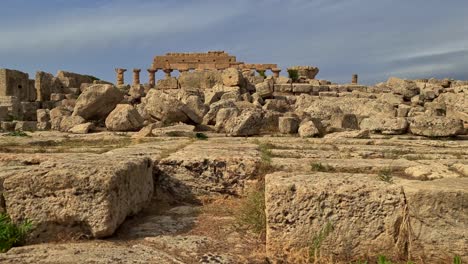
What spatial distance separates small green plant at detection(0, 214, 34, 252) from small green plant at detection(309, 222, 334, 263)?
1870 millimetres

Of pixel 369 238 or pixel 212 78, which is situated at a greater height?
pixel 212 78

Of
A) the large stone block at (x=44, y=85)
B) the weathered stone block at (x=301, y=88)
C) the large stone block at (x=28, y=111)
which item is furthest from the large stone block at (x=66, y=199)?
the large stone block at (x=44, y=85)

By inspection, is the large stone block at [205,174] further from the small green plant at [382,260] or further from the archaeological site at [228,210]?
the small green plant at [382,260]

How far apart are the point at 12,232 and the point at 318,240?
2001 millimetres

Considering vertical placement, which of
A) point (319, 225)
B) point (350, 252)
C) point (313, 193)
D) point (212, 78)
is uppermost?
point (212, 78)

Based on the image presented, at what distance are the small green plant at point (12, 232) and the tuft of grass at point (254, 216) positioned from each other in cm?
148

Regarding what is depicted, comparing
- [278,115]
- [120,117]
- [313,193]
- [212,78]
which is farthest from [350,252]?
[212,78]

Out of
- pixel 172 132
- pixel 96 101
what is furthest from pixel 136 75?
pixel 172 132

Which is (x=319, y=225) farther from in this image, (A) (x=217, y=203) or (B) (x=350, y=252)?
(A) (x=217, y=203)

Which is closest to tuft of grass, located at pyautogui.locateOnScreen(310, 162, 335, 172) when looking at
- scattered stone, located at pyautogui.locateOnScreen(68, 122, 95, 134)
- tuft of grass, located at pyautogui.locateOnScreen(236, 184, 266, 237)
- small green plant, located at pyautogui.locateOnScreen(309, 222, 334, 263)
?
tuft of grass, located at pyautogui.locateOnScreen(236, 184, 266, 237)

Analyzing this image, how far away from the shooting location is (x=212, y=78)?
20609 mm

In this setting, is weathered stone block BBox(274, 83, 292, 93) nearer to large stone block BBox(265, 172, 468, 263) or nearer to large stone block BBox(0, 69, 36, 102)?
large stone block BBox(0, 69, 36, 102)

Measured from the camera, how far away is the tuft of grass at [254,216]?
3.01 m

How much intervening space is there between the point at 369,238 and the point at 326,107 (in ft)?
35.7
